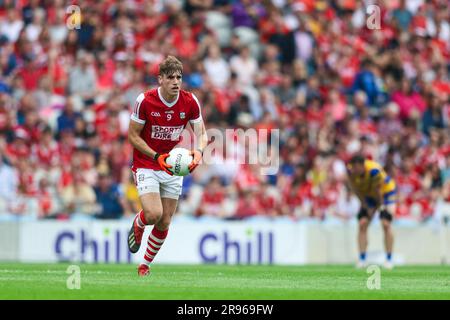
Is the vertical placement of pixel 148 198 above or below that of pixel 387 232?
above

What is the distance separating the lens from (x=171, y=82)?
587 inches

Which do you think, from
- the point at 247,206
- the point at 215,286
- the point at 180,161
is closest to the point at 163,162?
the point at 180,161

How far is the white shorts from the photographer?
1525 cm

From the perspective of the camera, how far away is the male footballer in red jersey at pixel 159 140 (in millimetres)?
14969

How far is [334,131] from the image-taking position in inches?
1073

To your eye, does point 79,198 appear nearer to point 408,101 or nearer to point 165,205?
point 165,205

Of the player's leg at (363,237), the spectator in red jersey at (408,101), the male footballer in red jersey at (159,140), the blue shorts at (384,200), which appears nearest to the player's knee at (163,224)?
the male footballer in red jersey at (159,140)

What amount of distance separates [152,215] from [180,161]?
31.1 inches

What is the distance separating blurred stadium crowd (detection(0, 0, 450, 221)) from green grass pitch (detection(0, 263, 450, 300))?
7032mm

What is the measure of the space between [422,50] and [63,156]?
34.3 ft

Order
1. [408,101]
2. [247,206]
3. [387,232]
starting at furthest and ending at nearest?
[408,101] < [247,206] < [387,232]

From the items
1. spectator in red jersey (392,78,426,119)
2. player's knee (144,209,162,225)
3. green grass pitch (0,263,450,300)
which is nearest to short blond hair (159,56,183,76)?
player's knee (144,209,162,225)

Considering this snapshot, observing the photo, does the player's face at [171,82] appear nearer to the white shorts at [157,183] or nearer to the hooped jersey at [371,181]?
the white shorts at [157,183]

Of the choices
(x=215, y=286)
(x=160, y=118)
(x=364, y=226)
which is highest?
(x=160, y=118)
